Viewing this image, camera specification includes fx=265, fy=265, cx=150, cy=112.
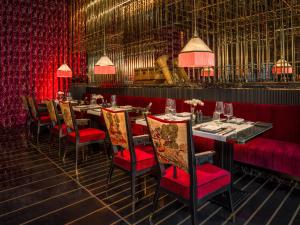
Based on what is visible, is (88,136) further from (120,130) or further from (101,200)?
(120,130)

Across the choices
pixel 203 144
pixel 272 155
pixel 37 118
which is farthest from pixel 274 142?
pixel 37 118

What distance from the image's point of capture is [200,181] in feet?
6.48

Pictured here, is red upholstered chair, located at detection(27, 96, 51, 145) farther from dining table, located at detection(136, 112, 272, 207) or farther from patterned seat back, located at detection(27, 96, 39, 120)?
dining table, located at detection(136, 112, 272, 207)

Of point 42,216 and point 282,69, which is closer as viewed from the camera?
point 42,216

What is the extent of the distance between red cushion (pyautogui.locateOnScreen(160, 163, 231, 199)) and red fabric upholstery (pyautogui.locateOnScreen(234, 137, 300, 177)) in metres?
1.00

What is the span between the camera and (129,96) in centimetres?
602

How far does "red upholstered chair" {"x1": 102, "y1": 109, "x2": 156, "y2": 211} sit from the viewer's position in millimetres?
2471

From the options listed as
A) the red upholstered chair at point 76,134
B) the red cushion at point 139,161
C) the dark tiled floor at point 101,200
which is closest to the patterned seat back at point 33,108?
the dark tiled floor at point 101,200

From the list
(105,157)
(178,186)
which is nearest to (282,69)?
(178,186)

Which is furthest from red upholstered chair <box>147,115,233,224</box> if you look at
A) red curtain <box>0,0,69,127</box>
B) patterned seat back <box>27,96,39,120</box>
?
red curtain <box>0,0,69,127</box>

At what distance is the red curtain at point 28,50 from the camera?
774 cm

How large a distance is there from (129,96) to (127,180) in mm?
2992

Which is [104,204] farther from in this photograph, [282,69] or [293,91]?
[282,69]

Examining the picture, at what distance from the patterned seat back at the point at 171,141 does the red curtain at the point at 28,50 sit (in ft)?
23.5
